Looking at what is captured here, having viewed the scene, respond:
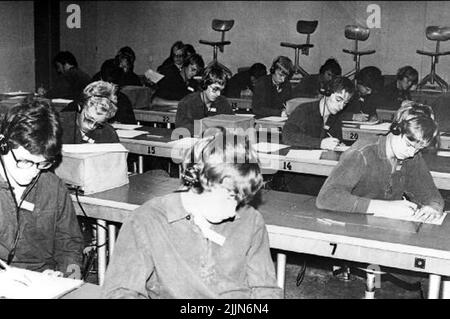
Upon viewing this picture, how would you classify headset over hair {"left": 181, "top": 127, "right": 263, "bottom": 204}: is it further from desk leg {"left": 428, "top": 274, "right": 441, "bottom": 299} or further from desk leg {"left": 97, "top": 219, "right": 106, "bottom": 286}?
desk leg {"left": 97, "top": 219, "right": 106, "bottom": 286}

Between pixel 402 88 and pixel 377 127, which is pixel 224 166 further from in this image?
pixel 402 88

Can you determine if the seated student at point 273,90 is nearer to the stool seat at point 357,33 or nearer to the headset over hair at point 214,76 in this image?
the headset over hair at point 214,76

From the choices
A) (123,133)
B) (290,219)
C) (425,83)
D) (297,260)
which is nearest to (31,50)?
(123,133)

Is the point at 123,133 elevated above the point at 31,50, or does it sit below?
below

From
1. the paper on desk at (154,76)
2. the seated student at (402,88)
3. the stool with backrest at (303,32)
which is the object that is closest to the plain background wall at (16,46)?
the paper on desk at (154,76)

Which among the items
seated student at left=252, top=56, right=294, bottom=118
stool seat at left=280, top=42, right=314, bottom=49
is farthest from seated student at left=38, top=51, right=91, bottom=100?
stool seat at left=280, top=42, right=314, bottom=49

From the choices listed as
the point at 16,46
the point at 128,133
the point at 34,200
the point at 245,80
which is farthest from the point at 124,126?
the point at 16,46

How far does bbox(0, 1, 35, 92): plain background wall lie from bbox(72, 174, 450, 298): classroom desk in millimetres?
6529

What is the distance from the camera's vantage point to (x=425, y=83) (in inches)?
322

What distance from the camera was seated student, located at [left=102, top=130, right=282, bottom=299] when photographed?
1.72 meters

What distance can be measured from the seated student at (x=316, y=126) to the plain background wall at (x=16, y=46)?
573cm

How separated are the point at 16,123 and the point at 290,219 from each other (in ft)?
4.01
